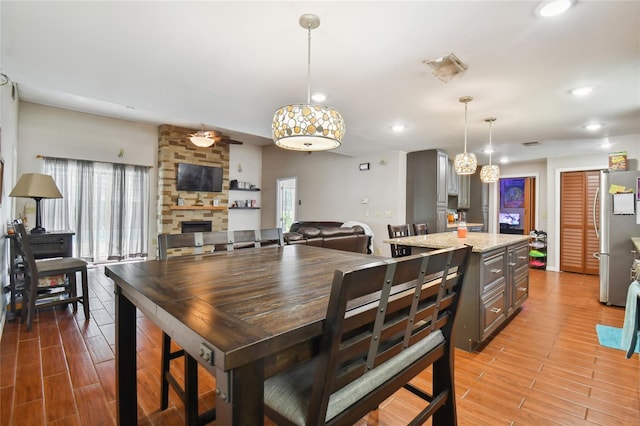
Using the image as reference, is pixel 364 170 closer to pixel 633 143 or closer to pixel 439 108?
pixel 439 108

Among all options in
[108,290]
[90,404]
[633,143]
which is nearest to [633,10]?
[90,404]

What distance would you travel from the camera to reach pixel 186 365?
4.28 ft

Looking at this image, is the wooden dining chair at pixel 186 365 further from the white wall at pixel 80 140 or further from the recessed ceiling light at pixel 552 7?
the white wall at pixel 80 140

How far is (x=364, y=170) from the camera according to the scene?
18.7ft

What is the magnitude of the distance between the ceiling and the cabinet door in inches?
70.4

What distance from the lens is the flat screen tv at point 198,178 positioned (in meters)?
6.14

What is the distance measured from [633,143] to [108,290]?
24.9ft

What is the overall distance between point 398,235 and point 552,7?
245cm

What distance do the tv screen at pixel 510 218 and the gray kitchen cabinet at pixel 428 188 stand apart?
8.11ft

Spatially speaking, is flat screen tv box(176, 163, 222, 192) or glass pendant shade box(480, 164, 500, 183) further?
flat screen tv box(176, 163, 222, 192)

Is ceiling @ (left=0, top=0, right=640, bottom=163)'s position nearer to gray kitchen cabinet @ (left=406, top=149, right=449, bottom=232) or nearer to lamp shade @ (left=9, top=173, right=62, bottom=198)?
lamp shade @ (left=9, top=173, right=62, bottom=198)

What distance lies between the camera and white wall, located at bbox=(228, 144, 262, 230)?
7402 mm

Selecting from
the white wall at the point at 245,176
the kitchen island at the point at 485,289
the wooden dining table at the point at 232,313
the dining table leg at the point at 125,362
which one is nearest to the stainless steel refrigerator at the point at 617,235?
the kitchen island at the point at 485,289

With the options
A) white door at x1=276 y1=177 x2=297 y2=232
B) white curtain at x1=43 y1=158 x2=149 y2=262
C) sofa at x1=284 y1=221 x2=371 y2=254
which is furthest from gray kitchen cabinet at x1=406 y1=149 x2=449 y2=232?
white curtain at x1=43 y1=158 x2=149 y2=262
